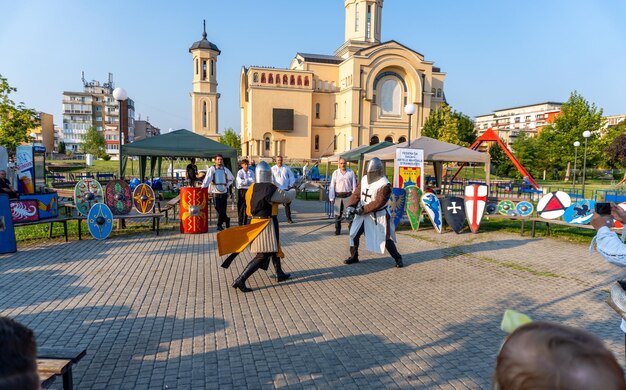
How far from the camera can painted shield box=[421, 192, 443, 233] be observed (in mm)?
10688

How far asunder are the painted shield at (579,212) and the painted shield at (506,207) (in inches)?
54.6

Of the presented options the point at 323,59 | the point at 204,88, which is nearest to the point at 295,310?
the point at 323,59

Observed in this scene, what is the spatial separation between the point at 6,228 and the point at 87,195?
6.94 ft

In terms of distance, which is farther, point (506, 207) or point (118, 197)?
point (506, 207)

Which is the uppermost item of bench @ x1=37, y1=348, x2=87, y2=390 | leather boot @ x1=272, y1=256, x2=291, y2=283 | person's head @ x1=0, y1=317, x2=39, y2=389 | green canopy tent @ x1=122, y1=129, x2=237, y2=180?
green canopy tent @ x1=122, y1=129, x2=237, y2=180

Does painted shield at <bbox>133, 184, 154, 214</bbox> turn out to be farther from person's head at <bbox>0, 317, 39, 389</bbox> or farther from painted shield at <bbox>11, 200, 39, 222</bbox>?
person's head at <bbox>0, 317, 39, 389</bbox>

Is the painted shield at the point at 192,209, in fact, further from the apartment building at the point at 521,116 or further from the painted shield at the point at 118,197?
the apartment building at the point at 521,116

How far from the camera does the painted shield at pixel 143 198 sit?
10.6 metres

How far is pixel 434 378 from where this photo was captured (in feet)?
11.5

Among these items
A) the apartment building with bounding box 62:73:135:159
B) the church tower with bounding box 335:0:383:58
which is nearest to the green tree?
the church tower with bounding box 335:0:383:58

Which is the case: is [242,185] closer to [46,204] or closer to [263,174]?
[46,204]

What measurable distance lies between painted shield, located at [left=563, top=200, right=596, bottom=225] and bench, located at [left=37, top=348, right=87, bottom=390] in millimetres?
10110

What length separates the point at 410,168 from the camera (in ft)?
39.4

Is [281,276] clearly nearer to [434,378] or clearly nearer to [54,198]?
[434,378]
